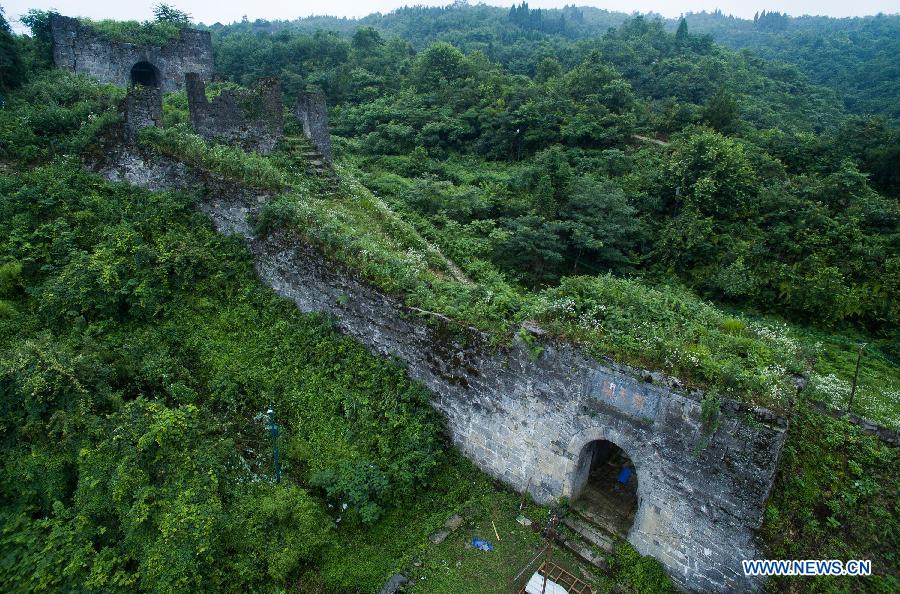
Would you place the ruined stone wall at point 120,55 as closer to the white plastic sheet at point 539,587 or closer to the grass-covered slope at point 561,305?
the grass-covered slope at point 561,305

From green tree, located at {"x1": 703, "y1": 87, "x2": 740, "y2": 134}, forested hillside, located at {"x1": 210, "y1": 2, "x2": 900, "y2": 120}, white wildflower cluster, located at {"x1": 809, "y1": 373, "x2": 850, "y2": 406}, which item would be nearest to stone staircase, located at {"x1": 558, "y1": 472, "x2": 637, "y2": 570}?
white wildflower cluster, located at {"x1": 809, "y1": 373, "x2": 850, "y2": 406}

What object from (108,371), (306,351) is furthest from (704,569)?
(108,371)

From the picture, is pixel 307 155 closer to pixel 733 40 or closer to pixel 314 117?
pixel 314 117

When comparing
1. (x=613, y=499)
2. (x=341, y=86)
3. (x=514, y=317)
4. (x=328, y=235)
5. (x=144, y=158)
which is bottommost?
(x=613, y=499)

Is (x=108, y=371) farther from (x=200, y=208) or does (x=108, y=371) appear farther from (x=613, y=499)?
(x=613, y=499)

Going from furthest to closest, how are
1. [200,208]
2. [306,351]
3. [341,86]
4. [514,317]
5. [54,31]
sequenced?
[341,86], [54,31], [200,208], [306,351], [514,317]

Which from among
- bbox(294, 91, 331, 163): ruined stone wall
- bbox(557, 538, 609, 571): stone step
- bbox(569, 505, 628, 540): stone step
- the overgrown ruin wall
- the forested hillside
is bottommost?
bbox(557, 538, 609, 571): stone step

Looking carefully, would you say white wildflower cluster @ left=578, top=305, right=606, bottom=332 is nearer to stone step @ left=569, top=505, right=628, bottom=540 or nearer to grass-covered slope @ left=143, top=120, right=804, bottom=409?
grass-covered slope @ left=143, top=120, right=804, bottom=409
